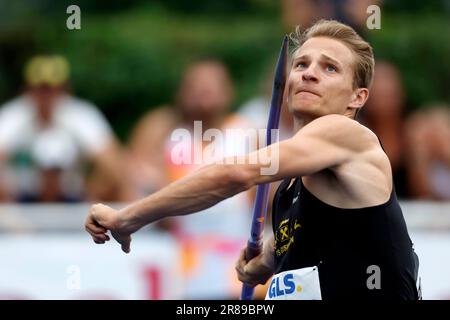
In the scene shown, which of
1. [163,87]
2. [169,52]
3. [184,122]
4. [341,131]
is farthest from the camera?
[169,52]

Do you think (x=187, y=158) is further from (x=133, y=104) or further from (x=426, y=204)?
(x=133, y=104)

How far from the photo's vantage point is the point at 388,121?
9.98 m

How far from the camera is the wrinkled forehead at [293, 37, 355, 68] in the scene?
16.5ft

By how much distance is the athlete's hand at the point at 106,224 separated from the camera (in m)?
4.87

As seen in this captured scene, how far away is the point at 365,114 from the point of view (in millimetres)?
9953

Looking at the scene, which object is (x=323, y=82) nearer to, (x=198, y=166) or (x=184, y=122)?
(x=198, y=166)

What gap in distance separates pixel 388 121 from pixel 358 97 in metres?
4.93

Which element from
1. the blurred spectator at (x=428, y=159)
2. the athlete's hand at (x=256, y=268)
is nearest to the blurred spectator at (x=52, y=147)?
the blurred spectator at (x=428, y=159)

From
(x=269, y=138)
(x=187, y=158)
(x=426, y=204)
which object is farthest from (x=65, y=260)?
(x=269, y=138)

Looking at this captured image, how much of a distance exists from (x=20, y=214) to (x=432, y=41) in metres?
9.87

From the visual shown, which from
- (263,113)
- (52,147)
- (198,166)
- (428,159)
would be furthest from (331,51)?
(52,147)

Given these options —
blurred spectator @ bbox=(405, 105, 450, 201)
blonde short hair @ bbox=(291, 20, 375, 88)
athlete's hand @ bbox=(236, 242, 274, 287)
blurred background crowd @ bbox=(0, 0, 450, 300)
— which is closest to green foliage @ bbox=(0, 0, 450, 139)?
blurred background crowd @ bbox=(0, 0, 450, 300)

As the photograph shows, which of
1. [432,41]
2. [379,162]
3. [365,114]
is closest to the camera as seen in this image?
[379,162]

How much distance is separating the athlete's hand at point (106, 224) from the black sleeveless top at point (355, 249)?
2.50ft
